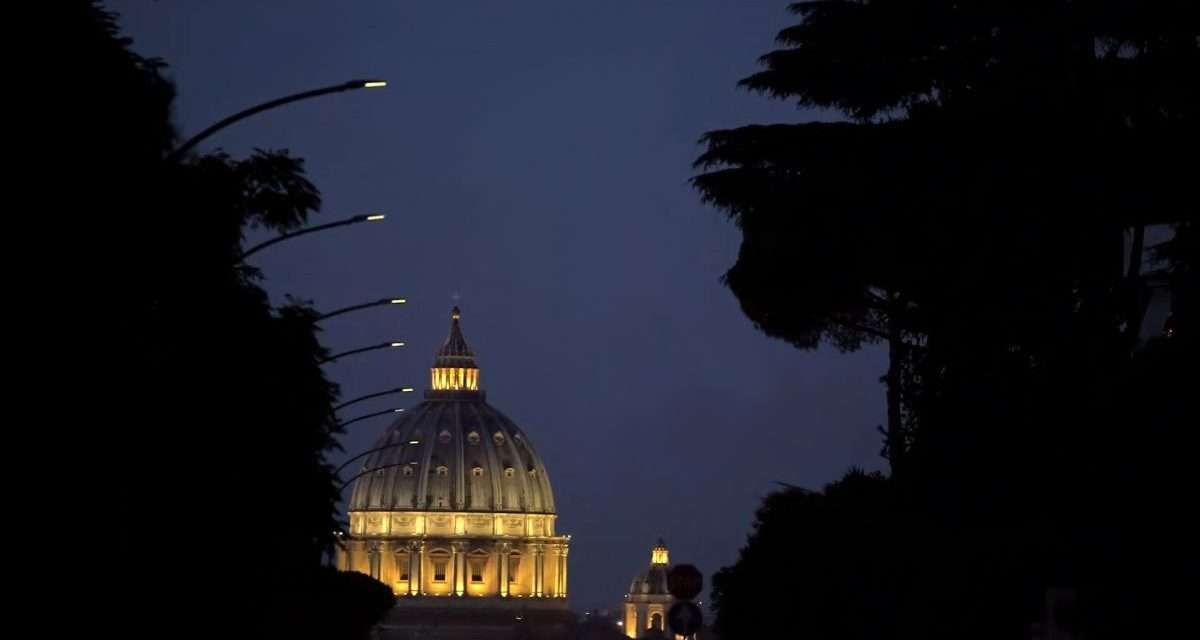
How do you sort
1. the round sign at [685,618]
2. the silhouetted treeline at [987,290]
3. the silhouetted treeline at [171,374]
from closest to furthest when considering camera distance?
the silhouetted treeline at [171,374]
the silhouetted treeline at [987,290]
the round sign at [685,618]

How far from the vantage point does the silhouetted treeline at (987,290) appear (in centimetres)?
2623

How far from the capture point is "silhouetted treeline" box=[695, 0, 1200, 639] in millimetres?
26234

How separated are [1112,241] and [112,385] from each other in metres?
14.6

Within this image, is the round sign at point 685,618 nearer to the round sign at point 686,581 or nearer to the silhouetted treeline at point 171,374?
the round sign at point 686,581

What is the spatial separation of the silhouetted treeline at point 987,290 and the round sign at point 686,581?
2794 mm

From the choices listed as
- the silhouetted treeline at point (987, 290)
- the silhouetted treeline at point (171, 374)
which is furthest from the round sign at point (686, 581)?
the silhouetted treeline at point (171, 374)

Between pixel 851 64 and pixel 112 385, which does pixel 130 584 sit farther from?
pixel 851 64

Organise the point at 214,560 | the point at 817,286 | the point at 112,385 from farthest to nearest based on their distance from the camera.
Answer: the point at 817,286 < the point at 214,560 < the point at 112,385

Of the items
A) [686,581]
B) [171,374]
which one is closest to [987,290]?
[686,581]

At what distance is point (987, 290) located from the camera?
3369 cm

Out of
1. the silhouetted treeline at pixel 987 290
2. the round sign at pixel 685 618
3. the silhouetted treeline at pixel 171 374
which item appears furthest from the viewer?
the round sign at pixel 685 618

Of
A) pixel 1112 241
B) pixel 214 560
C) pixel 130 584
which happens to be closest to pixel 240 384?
pixel 214 560

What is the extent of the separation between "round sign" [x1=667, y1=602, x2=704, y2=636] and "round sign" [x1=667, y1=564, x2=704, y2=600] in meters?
0.41

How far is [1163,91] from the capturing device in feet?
108
